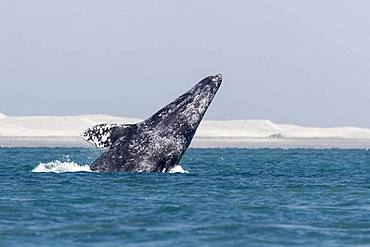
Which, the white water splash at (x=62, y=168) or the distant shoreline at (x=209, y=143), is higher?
the distant shoreline at (x=209, y=143)

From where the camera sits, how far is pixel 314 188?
2327cm

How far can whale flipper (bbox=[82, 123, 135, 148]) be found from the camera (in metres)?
24.9

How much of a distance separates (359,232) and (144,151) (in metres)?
9.78

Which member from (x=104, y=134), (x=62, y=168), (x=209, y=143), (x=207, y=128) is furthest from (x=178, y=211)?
(x=207, y=128)

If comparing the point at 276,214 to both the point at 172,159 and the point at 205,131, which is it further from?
the point at 205,131

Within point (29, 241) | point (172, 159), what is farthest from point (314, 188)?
point (29, 241)

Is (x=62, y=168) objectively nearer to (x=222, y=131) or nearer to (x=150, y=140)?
(x=150, y=140)

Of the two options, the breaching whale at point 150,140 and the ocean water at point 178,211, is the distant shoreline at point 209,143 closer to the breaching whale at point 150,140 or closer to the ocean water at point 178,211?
the breaching whale at point 150,140

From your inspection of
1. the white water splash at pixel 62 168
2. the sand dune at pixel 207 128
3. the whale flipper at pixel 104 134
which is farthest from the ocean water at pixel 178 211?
the sand dune at pixel 207 128

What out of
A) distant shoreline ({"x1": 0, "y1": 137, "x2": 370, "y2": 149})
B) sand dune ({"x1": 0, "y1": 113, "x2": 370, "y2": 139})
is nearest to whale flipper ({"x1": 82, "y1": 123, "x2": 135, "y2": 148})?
distant shoreline ({"x1": 0, "y1": 137, "x2": 370, "y2": 149})

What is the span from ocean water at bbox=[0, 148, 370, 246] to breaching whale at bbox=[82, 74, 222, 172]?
1.86ft

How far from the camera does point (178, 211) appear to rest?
1827cm

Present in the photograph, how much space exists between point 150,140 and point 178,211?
24.0 ft

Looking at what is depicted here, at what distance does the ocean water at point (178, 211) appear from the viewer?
1560 centimetres
